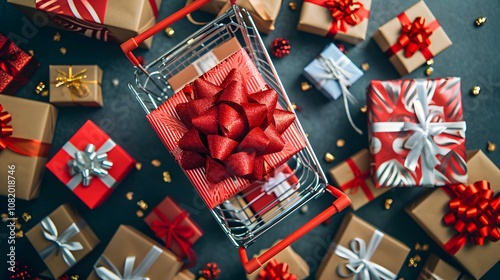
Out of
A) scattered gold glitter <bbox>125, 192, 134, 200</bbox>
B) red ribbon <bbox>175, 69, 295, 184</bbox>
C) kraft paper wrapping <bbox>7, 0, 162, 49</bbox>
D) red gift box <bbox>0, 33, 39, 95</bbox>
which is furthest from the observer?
scattered gold glitter <bbox>125, 192, 134, 200</bbox>

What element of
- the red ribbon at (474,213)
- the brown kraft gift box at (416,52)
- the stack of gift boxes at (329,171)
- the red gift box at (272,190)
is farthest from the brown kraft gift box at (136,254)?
the brown kraft gift box at (416,52)

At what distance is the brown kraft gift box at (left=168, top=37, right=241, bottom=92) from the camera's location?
1629 millimetres

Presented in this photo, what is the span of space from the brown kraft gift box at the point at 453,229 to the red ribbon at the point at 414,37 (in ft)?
1.66

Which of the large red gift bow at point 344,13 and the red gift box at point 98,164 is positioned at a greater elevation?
the red gift box at point 98,164

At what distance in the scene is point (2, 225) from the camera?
6.01 ft

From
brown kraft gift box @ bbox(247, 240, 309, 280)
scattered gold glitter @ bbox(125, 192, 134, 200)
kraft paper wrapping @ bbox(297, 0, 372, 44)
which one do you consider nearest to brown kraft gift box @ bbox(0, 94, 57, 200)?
scattered gold glitter @ bbox(125, 192, 134, 200)

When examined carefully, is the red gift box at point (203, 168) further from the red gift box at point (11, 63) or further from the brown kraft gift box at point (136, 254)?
the red gift box at point (11, 63)

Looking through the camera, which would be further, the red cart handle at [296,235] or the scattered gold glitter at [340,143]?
the scattered gold glitter at [340,143]

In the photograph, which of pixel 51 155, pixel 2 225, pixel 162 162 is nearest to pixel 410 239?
pixel 162 162

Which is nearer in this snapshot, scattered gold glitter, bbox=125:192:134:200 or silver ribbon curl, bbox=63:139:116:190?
silver ribbon curl, bbox=63:139:116:190

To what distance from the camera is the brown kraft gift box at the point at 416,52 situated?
177cm

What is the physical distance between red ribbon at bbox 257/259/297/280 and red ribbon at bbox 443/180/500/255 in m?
0.70

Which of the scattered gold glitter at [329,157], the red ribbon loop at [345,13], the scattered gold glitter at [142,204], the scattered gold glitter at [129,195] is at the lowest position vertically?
the scattered gold glitter at [329,157]

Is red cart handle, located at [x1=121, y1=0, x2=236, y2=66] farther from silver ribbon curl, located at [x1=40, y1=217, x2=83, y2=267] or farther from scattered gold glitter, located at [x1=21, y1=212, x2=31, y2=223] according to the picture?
scattered gold glitter, located at [x1=21, y1=212, x2=31, y2=223]
